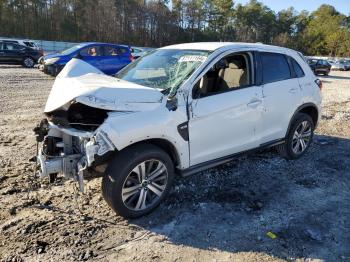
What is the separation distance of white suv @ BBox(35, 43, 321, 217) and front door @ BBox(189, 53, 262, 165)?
0.01 metres

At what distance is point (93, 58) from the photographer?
47.1 feet

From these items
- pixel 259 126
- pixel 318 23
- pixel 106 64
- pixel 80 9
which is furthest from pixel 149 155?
pixel 318 23

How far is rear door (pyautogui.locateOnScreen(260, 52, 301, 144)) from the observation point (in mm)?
4797

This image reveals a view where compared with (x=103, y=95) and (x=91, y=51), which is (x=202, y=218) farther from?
(x=91, y=51)

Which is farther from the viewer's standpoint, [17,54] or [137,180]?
[17,54]

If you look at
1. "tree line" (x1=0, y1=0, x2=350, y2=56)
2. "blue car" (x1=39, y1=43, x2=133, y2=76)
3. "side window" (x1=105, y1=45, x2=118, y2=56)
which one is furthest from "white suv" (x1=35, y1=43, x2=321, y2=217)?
"tree line" (x1=0, y1=0, x2=350, y2=56)

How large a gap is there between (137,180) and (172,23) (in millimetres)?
59159

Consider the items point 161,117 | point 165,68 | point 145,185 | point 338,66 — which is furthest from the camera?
point 338,66

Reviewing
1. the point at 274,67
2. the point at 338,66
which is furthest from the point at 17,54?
the point at 338,66

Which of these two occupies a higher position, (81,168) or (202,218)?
(81,168)

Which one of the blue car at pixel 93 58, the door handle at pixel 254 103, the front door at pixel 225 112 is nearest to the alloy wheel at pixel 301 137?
the front door at pixel 225 112

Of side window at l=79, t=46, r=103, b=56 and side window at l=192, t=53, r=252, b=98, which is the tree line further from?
side window at l=192, t=53, r=252, b=98

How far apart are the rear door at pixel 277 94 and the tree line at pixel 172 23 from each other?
150 feet

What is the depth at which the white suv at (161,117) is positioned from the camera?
3438 mm
